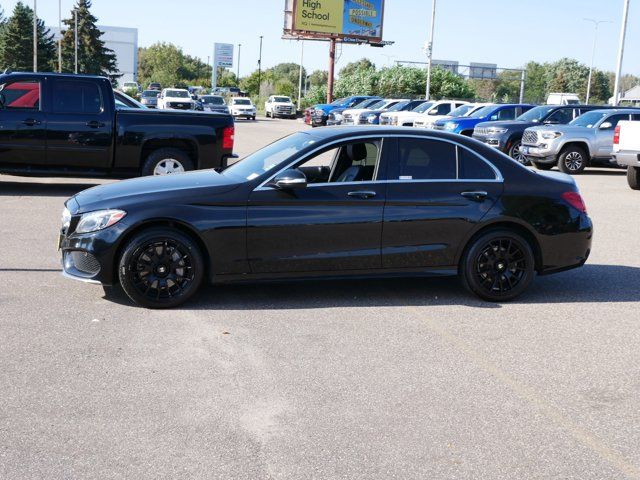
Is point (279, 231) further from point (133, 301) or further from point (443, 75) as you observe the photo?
point (443, 75)

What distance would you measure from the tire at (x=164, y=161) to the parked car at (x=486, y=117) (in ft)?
51.6

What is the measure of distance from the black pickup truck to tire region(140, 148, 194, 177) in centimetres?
→ 2

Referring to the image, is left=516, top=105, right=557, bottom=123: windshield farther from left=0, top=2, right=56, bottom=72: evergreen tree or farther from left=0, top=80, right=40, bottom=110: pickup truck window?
left=0, top=2, right=56, bottom=72: evergreen tree

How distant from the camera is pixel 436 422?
4727 mm

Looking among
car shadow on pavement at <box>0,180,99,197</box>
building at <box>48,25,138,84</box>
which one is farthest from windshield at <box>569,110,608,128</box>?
building at <box>48,25,138,84</box>

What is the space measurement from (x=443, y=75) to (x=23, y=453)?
64.7 metres

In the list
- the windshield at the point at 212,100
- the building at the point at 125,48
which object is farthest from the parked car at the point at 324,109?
the building at the point at 125,48

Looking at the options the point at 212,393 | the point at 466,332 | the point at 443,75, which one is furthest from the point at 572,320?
the point at 443,75

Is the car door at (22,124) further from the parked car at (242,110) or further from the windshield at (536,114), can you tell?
the parked car at (242,110)

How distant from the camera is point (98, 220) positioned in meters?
6.91

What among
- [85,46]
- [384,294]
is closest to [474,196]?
[384,294]

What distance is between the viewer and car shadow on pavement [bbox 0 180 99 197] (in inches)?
558

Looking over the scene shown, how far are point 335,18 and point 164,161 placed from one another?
50.3 m

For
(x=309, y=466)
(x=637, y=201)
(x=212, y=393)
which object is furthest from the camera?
(x=637, y=201)
